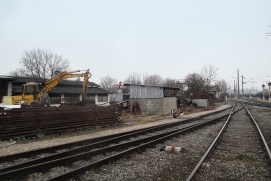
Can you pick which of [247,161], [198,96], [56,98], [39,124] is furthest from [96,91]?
[247,161]

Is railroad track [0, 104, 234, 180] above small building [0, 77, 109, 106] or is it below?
below

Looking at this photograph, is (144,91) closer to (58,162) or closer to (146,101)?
(146,101)

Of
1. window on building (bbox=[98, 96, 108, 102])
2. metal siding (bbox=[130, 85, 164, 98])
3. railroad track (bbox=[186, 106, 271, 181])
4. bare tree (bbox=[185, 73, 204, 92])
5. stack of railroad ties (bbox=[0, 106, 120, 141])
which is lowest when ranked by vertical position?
railroad track (bbox=[186, 106, 271, 181])

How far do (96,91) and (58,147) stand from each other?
131 feet

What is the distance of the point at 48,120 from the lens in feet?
→ 41.6

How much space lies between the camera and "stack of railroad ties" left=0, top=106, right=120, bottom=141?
10945mm

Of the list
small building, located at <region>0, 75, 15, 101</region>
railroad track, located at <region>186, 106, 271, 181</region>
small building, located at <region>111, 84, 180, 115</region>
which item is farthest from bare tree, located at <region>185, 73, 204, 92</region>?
railroad track, located at <region>186, 106, 271, 181</region>

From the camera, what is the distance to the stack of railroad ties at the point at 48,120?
10.9 metres

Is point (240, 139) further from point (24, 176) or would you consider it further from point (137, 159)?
point (24, 176)

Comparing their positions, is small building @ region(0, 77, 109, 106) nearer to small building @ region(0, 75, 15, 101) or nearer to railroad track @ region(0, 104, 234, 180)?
small building @ region(0, 75, 15, 101)

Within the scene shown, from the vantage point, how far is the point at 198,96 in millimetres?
47062

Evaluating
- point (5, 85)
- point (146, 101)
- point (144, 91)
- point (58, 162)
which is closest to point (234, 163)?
point (58, 162)

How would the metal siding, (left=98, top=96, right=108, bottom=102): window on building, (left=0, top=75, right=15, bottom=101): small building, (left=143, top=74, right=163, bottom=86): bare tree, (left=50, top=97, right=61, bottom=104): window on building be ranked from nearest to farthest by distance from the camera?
the metal siding
(left=0, top=75, right=15, bottom=101): small building
(left=50, top=97, right=61, bottom=104): window on building
(left=98, top=96, right=108, bottom=102): window on building
(left=143, top=74, right=163, bottom=86): bare tree

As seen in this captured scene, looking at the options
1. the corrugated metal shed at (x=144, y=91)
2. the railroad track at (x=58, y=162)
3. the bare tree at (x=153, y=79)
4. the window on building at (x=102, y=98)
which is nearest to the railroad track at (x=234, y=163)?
the railroad track at (x=58, y=162)
